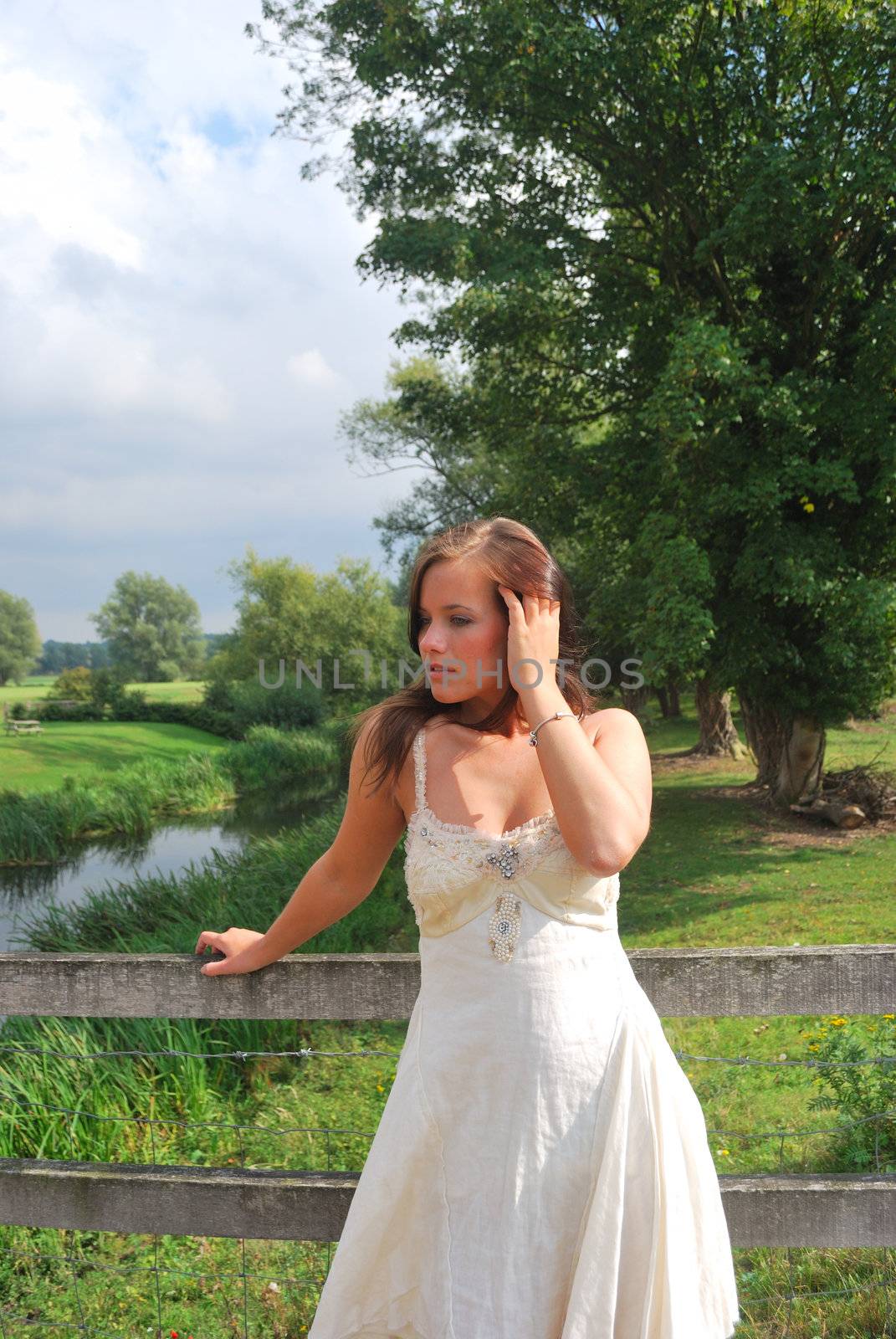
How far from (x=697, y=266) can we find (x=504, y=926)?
535 inches

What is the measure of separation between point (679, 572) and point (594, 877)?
10.3 metres

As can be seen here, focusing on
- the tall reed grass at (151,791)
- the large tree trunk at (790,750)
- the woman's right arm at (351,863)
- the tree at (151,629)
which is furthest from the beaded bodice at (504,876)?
the tree at (151,629)

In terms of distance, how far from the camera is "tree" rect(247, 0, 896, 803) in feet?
37.6

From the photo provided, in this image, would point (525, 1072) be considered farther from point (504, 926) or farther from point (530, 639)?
point (530, 639)

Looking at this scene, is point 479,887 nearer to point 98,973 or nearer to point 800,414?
point 98,973

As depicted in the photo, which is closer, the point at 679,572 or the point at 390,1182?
the point at 390,1182

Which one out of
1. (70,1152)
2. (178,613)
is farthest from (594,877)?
(178,613)

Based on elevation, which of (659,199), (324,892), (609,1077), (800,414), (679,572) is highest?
(659,199)

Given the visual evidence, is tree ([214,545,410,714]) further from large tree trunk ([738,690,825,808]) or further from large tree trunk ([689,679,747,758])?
large tree trunk ([738,690,825,808])

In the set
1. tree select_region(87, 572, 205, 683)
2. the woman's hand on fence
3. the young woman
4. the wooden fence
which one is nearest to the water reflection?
the wooden fence

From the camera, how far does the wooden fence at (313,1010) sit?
6.78 feet

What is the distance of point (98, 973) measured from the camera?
2.18 m

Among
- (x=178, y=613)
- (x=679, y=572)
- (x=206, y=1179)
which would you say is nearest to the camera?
(x=206, y=1179)

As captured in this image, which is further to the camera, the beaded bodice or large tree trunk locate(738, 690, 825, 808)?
large tree trunk locate(738, 690, 825, 808)
